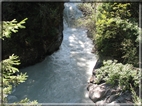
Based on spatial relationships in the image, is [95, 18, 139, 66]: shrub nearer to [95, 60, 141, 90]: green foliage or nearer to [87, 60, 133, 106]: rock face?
[95, 60, 141, 90]: green foliage

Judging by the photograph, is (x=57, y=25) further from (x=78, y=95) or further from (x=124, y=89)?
(x=124, y=89)

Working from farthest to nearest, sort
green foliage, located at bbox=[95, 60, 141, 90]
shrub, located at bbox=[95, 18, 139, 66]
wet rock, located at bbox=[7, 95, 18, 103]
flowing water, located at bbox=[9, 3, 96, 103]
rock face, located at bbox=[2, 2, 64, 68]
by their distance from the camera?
rock face, located at bbox=[2, 2, 64, 68] < flowing water, located at bbox=[9, 3, 96, 103] < wet rock, located at bbox=[7, 95, 18, 103] < shrub, located at bbox=[95, 18, 139, 66] < green foliage, located at bbox=[95, 60, 141, 90]

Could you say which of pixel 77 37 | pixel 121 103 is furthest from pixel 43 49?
pixel 121 103

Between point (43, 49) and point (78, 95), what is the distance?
7.80ft

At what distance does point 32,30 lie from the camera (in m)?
6.84

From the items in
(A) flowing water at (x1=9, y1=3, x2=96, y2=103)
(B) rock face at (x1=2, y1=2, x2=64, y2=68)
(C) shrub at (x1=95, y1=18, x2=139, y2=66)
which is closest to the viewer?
(C) shrub at (x1=95, y1=18, x2=139, y2=66)

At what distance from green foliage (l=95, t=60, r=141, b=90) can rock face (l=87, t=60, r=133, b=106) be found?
15cm

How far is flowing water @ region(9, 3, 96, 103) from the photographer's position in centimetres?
587

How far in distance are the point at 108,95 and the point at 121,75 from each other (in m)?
0.65

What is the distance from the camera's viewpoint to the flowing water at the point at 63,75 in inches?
231

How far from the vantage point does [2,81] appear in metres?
2.15

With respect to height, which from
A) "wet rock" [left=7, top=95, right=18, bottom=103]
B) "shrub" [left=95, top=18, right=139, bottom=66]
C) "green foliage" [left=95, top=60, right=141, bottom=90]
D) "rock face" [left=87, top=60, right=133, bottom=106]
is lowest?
"wet rock" [left=7, top=95, right=18, bottom=103]

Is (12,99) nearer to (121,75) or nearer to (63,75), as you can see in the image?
(63,75)

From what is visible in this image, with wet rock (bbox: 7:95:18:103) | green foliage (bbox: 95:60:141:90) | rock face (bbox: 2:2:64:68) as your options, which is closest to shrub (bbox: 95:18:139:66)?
green foliage (bbox: 95:60:141:90)
